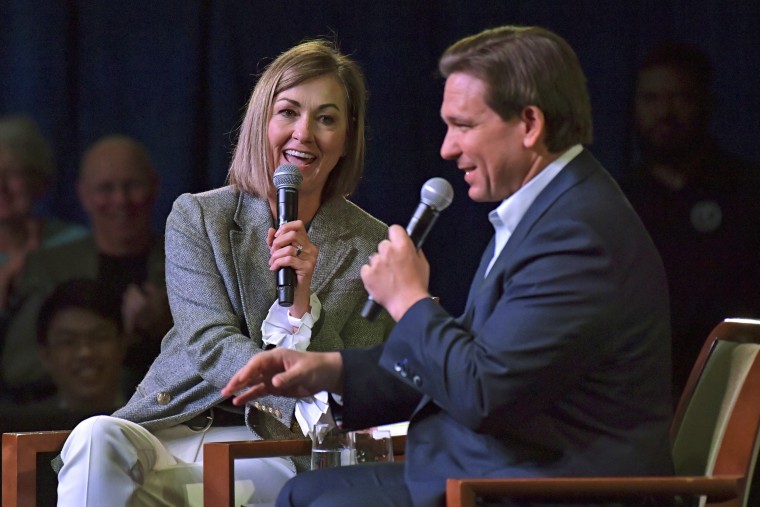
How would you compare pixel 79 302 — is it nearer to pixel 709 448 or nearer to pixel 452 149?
pixel 452 149

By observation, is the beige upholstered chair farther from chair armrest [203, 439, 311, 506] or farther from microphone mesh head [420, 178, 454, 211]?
chair armrest [203, 439, 311, 506]

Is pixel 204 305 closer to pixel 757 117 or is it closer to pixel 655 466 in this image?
pixel 655 466

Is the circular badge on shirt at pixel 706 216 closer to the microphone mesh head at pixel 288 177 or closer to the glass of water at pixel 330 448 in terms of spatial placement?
the microphone mesh head at pixel 288 177

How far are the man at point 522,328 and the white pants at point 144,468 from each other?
593 millimetres

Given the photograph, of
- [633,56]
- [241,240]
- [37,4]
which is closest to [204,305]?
[241,240]

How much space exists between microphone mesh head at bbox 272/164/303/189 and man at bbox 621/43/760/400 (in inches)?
78.5

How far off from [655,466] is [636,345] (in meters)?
0.17

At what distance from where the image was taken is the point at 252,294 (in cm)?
241

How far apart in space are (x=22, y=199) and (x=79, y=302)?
370 mm

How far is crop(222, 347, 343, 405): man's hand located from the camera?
1.62 m

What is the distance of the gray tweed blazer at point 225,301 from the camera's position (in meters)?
2.30

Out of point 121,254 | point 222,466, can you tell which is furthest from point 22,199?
point 222,466

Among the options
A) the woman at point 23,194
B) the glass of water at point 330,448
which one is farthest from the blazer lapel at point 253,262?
the woman at point 23,194

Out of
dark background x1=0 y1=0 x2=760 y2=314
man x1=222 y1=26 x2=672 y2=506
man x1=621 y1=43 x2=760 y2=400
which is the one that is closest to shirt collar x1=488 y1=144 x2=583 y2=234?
man x1=222 y1=26 x2=672 y2=506
